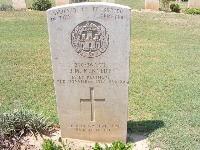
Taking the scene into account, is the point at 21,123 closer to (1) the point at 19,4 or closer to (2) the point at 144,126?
(2) the point at 144,126

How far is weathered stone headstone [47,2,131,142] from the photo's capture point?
15.4 feet

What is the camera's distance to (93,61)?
4.96m

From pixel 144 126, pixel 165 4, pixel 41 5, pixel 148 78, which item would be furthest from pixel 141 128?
pixel 165 4

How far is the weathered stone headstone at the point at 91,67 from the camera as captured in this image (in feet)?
15.4

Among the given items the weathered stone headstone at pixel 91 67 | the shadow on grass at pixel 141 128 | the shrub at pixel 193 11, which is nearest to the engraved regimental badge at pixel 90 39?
the weathered stone headstone at pixel 91 67

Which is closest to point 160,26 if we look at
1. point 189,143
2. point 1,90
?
point 1,90

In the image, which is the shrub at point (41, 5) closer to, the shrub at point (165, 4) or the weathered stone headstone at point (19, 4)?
the weathered stone headstone at point (19, 4)

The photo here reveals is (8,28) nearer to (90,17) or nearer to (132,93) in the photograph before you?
(132,93)

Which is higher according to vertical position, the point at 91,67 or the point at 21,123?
the point at 91,67

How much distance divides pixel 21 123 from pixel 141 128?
2.14 meters

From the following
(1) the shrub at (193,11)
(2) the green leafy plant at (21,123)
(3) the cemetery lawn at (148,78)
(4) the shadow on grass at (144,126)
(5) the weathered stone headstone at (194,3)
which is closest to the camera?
(2) the green leafy plant at (21,123)

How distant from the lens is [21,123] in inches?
212

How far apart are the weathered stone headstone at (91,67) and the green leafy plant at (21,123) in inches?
16.6

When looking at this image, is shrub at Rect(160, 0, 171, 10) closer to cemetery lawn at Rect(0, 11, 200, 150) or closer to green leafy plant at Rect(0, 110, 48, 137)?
cemetery lawn at Rect(0, 11, 200, 150)
